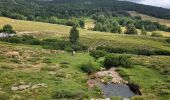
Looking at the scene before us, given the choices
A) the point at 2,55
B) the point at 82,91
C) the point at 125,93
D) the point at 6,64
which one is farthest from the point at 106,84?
the point at 2,55

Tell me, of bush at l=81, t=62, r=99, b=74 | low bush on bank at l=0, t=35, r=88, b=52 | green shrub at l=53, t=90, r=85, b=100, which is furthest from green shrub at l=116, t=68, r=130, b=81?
low bush on bank at l=0, t=35, r=88, b=52

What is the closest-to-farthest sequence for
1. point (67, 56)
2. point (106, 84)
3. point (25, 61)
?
point (106, 84)
point (25, 61)
point (67, 56)

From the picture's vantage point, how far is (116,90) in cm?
8762

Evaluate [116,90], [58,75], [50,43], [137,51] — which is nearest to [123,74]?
[116,90]

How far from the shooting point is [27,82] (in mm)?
85188

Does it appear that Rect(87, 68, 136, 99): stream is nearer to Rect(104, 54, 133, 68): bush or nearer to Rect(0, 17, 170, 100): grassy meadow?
Rect(0, 17, 170, 100): grassy meadow

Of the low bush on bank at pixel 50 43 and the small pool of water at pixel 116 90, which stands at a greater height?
the small pool of water at pixel 116 90

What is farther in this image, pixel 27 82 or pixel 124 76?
pixel 124 76

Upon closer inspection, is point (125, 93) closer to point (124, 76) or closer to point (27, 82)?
point (124, 76)

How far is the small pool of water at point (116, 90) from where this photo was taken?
83.5m

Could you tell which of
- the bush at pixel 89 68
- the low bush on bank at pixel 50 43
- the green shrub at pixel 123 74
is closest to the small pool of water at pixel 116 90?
the green shrub at pixel 123 74

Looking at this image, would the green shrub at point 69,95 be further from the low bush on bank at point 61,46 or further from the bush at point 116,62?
the low bush on bank at point 61,46

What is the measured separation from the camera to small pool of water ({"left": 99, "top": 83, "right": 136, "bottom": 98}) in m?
83.5

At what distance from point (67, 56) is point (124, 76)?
30842mm
